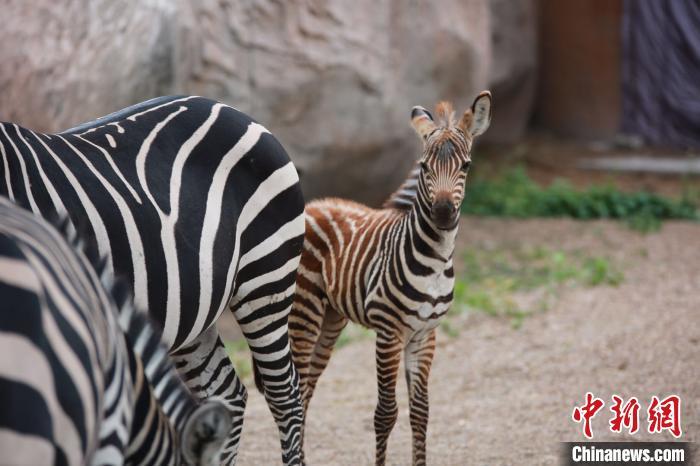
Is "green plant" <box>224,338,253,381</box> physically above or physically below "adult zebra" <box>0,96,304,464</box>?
above

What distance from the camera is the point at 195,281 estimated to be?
3670 millimetres

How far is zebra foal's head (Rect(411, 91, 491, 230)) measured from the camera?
4.55 meters

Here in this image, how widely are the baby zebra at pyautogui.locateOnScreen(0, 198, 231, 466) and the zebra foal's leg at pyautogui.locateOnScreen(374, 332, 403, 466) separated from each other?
2.10m

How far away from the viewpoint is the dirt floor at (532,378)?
17.9 ft

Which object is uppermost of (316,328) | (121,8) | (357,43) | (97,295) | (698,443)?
(357,43)

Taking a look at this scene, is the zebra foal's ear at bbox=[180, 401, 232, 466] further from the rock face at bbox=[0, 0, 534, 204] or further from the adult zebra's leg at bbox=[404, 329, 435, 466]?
the rock face at bbox=[0, 0, 534, 204]

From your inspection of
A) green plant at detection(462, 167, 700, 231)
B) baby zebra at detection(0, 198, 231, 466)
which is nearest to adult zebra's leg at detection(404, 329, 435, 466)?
baby zebra at detection(0, 198, 231, 466)

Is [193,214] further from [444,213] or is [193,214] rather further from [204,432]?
[204,432]

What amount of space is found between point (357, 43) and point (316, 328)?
4997mm

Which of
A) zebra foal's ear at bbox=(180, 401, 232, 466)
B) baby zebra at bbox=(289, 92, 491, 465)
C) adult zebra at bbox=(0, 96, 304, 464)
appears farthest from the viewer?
baby zebra at bbox=(289, 92, 491, 465)

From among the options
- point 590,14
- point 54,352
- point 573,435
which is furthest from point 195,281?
point 590,14

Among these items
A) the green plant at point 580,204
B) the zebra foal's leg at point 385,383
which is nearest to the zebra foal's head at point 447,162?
the zebra foal's leg at point 385,383

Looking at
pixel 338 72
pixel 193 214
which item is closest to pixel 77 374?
pixel 193 214

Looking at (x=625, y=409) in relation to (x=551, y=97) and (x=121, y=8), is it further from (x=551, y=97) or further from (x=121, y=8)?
(x=551, y=97)
